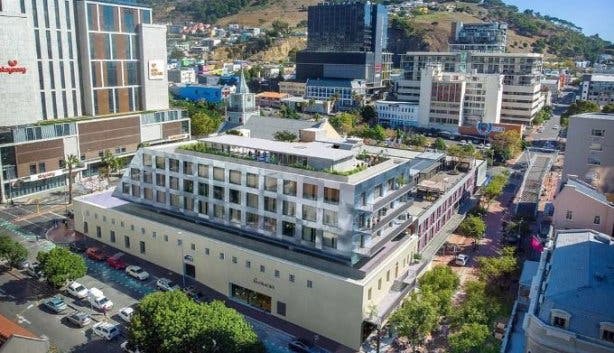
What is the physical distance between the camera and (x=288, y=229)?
45.3 metres

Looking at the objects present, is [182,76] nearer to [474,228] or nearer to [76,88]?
[76,88]

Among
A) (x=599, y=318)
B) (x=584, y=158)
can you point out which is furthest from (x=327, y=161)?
(x=584, y=158)

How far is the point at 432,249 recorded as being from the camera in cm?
5772

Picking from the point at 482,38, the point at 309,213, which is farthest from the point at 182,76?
the point at 309,213

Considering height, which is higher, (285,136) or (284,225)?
(285,136)

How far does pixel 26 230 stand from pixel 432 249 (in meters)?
52.2

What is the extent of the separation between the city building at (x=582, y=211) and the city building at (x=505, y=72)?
9391 centimetres

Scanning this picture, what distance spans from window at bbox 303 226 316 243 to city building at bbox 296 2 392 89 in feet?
447

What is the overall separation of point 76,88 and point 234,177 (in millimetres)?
54577

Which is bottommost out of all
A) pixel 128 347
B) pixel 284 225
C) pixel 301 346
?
pixel 301 346

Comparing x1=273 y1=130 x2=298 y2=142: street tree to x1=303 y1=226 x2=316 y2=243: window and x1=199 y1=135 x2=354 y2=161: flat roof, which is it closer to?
x1=199 y1=135 x2=354 y2=161: flat roof

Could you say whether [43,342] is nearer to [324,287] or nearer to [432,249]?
[324,287]

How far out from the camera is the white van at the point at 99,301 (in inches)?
1777

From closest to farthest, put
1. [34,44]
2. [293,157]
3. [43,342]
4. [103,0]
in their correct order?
[43,342] → [293,157] → [34,44] → [103,0]
